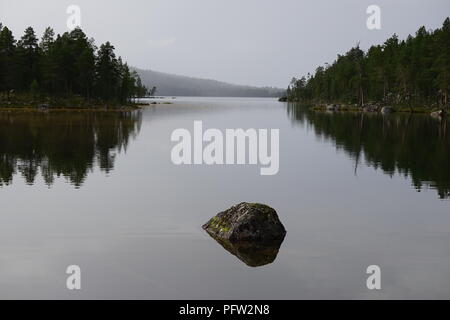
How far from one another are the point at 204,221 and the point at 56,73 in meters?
122

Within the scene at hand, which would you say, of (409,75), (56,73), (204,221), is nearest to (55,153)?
(204,221)

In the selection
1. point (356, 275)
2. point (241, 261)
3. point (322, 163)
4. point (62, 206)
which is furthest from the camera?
point (322, 163)

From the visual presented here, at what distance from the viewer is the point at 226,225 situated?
17906 millimetres

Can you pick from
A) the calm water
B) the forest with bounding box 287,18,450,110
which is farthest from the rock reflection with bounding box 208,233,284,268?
the forest with bounding box 287,18,450,110

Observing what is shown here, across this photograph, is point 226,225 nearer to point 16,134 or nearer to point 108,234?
point 108,234

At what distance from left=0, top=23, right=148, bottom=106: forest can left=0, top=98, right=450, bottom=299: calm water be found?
9725 cm

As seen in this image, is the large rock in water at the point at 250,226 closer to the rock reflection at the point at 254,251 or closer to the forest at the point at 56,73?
the rock reflection at the point at 254,251

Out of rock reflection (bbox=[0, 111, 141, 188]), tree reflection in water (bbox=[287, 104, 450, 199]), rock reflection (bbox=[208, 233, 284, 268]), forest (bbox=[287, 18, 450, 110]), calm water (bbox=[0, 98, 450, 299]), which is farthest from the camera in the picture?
forest (bbox=[287, 18, 450, 110])

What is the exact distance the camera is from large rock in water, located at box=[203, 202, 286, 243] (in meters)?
17.1

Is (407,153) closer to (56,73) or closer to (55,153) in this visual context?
(55,153)

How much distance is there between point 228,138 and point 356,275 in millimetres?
43359

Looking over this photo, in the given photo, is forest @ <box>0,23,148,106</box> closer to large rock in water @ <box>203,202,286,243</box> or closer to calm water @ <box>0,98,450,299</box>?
calm water @ <box>0,98,450,299</box>

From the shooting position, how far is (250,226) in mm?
17109
